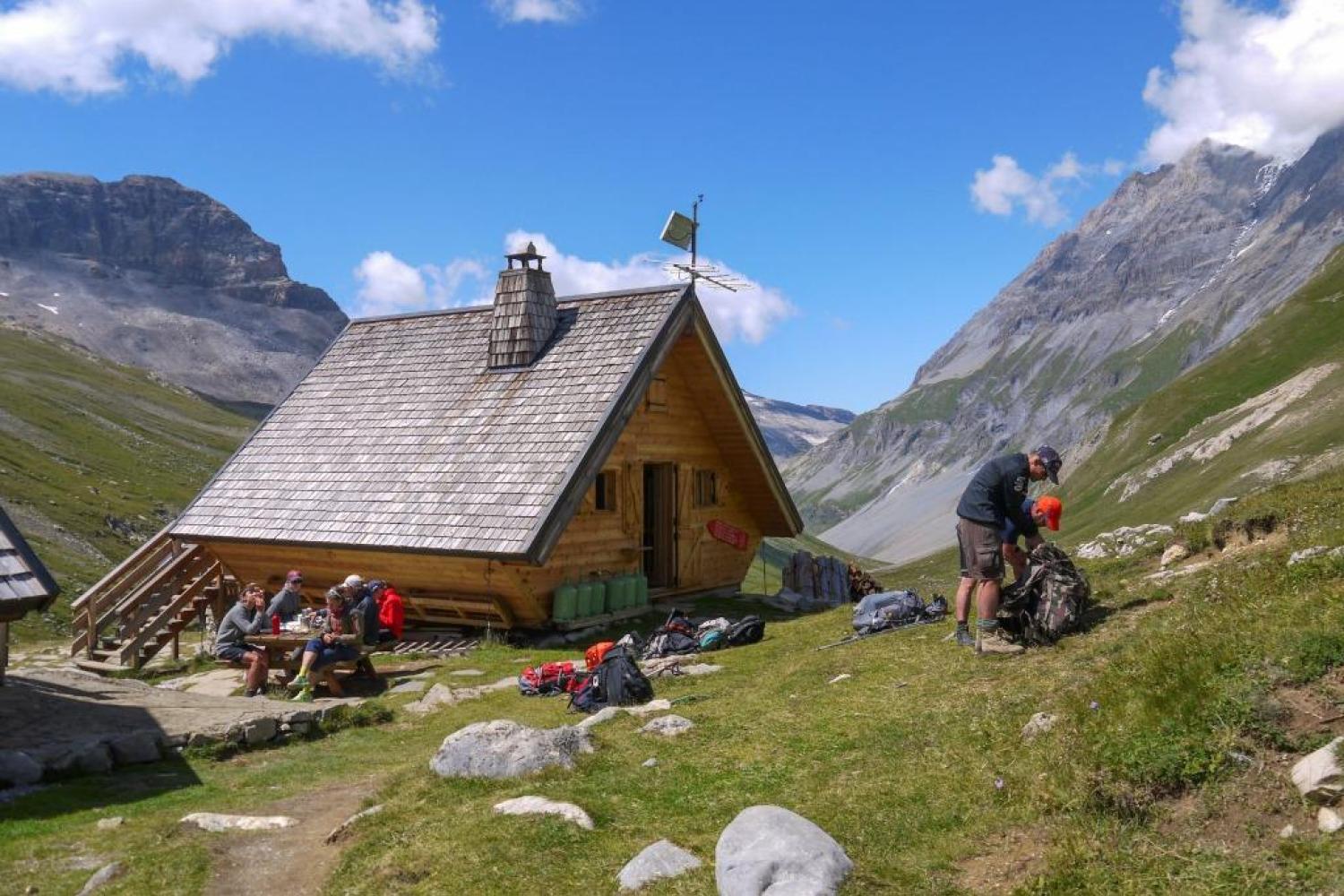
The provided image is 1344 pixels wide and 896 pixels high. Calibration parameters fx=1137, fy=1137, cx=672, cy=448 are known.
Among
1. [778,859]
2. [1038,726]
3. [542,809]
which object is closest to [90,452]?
[542,809]

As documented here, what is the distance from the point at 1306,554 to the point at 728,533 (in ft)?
60.1

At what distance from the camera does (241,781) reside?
12.6 metres

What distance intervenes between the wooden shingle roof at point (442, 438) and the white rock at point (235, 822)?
9.77 m

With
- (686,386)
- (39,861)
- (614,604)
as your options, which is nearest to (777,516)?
(686,386)

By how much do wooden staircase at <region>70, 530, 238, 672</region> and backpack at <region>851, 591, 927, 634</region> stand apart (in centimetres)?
1398

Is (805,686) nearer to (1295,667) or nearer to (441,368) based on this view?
(1295,667)

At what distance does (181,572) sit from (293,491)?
10.6 ft

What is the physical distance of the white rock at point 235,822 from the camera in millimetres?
10391

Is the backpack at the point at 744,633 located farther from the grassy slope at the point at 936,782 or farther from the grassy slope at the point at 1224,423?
the grassy slope at the point at 1224,423

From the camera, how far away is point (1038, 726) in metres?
8.96

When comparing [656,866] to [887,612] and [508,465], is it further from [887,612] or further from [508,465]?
[508,465]

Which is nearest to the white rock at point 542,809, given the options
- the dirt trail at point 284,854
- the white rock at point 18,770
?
the dirt trail at point 284,854

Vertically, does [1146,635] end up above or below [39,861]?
above

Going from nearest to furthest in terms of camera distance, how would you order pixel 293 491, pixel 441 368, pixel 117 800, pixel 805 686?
pixel 117 800 → pixel 805 686 → pixel 293 491 → pixel 441 368
